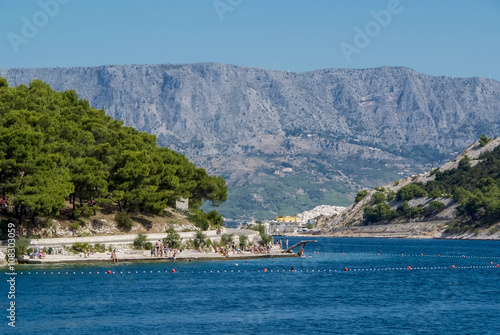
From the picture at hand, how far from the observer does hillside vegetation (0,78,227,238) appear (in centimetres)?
9519

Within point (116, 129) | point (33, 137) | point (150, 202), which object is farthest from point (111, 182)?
point (116, 129)

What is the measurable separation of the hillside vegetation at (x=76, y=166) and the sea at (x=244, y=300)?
1019 centimetres

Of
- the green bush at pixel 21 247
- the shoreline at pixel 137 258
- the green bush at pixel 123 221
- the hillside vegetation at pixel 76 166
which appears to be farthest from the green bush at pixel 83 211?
the green bush at pixel 21 247

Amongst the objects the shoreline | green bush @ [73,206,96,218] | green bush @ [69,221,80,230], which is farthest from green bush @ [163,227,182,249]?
green bush @ [69,221,80,230]

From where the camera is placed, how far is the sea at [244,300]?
59.4 m

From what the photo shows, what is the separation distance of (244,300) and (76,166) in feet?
127

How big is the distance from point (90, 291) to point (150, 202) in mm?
39517

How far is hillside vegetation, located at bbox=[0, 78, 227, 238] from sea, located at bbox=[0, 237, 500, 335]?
10190 millimetres

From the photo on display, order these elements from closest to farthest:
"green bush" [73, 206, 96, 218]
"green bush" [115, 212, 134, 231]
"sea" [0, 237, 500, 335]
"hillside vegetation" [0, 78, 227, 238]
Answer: "sea" [0, 237, 500, 335], "hillside vegetation" [0, 78, 227, 238], "green bush" [73, 206, 96, 218], "green bush" [115, 212, 134, 231]

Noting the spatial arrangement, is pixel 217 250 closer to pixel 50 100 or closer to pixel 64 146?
pixel 64 146

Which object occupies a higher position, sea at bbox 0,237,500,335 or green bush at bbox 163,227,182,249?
green bush at bbox 163,227,182,249

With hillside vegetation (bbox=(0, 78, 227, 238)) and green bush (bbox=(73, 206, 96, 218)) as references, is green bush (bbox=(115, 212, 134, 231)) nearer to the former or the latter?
hillside vegetation (bbox=(0, 78, 227, 238))

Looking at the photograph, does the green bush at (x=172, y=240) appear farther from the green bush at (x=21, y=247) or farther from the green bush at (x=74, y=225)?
the green bush at (x=21, y=247)

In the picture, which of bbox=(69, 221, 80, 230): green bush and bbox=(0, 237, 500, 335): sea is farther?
bbox=(69, 221, 80, 230): green bush
